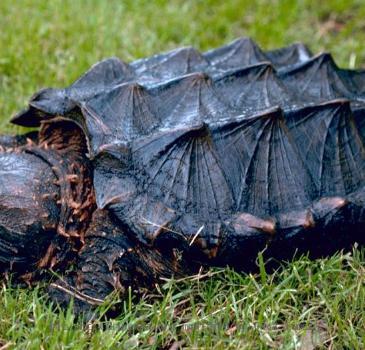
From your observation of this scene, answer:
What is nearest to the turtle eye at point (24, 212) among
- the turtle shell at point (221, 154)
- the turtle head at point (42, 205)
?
the turtle head at point (42, 205)

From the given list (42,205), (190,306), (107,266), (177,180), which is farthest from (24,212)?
(190,306)

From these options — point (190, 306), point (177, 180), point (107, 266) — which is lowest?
point (190, 306)

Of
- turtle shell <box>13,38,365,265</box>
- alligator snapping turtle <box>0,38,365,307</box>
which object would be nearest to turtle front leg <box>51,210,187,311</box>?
alligator snapping turtle <box>0,38,365,307</box>

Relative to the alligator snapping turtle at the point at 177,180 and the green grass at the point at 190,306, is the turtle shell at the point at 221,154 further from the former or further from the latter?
the green grass at the point at 190,306

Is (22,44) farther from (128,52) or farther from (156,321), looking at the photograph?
Result: (156,321)

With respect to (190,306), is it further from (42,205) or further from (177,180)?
(42,205)

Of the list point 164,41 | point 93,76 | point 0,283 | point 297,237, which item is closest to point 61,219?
point 0,283

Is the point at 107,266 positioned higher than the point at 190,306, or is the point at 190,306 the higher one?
the point at 107,266
